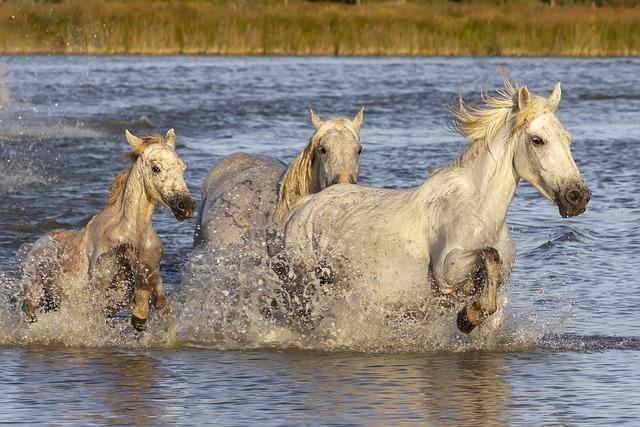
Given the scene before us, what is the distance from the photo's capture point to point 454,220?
25.7 feet

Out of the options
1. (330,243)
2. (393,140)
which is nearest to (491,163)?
(330,243)

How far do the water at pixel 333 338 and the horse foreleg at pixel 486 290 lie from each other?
1.20 feet

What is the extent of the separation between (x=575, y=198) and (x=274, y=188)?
2.90 metres

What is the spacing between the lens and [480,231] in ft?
25.5

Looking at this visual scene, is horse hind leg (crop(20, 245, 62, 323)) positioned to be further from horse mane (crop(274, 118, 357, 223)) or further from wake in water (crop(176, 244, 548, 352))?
horse mane (crop(274, 118, 357, 223))

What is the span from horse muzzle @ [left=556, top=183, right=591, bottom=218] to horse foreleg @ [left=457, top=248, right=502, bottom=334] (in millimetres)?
441

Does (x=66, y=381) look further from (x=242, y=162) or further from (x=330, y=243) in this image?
(x=242, y=162)

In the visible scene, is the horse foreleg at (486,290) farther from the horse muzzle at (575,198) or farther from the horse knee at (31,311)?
the horse knee at (31,311)

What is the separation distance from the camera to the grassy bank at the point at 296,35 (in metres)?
40.0

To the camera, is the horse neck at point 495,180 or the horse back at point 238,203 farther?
the horse back at point 238,203

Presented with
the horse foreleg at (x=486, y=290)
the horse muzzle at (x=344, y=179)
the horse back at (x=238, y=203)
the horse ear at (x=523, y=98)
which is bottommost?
the horse foreleg at (x=486, y=290)

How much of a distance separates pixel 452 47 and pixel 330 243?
34043 mm

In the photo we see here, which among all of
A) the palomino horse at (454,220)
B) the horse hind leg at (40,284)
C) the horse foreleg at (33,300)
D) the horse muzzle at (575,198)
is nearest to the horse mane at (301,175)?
the palomino horse at (454,220)

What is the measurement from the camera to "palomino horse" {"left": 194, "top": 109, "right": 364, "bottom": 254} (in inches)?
366
